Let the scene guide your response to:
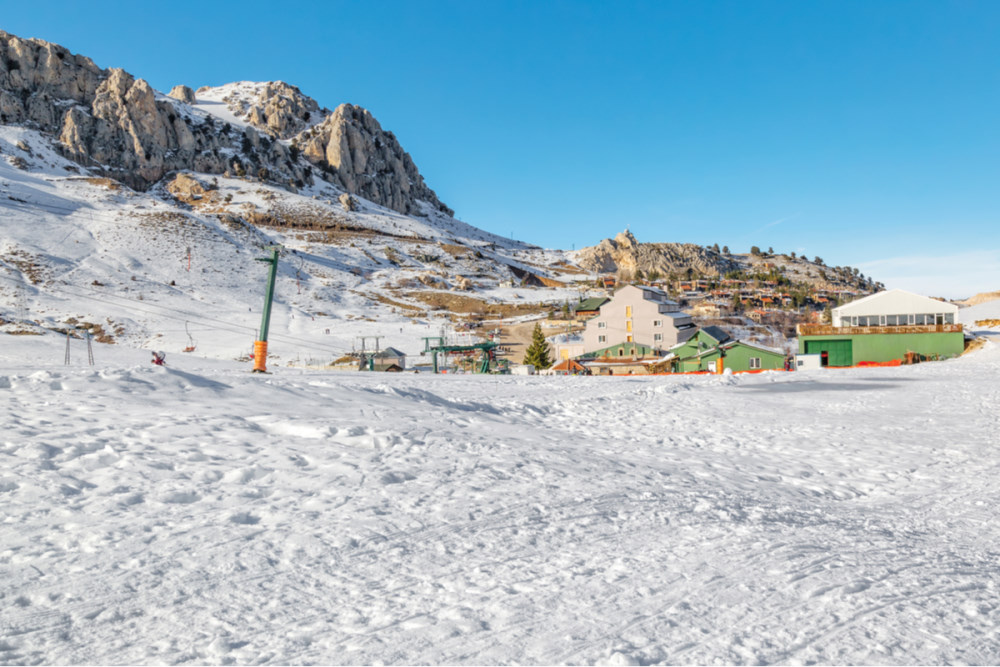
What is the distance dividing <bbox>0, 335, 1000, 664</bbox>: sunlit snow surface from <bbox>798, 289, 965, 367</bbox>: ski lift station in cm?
4250

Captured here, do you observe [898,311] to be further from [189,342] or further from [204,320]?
[204,320]

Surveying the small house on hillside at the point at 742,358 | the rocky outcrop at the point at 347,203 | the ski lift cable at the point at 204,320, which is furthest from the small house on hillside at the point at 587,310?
the rocky outcrop at the point at 347,203

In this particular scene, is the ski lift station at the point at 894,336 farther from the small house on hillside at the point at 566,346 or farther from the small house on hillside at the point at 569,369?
the small house on hillside at the point at 566,346

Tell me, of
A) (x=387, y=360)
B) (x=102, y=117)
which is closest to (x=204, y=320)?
(x=387, y=360)

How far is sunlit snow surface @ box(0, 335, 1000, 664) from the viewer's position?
491 cm

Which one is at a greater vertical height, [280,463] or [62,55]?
[62,55]

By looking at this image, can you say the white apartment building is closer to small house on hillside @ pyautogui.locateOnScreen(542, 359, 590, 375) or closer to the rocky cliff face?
small house on hillside @ pyautogui.locateOnScreen(542, 359, 590, 375)

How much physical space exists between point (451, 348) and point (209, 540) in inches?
1804

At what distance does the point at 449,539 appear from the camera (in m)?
7.08

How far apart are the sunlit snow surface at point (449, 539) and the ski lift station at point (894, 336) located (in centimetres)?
4250

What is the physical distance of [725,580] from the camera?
6.21 meters

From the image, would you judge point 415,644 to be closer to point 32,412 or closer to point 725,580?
point 725,580

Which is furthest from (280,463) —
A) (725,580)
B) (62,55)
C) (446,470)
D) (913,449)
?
(62,55)

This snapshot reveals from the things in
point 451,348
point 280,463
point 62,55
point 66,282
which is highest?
point 62,55
